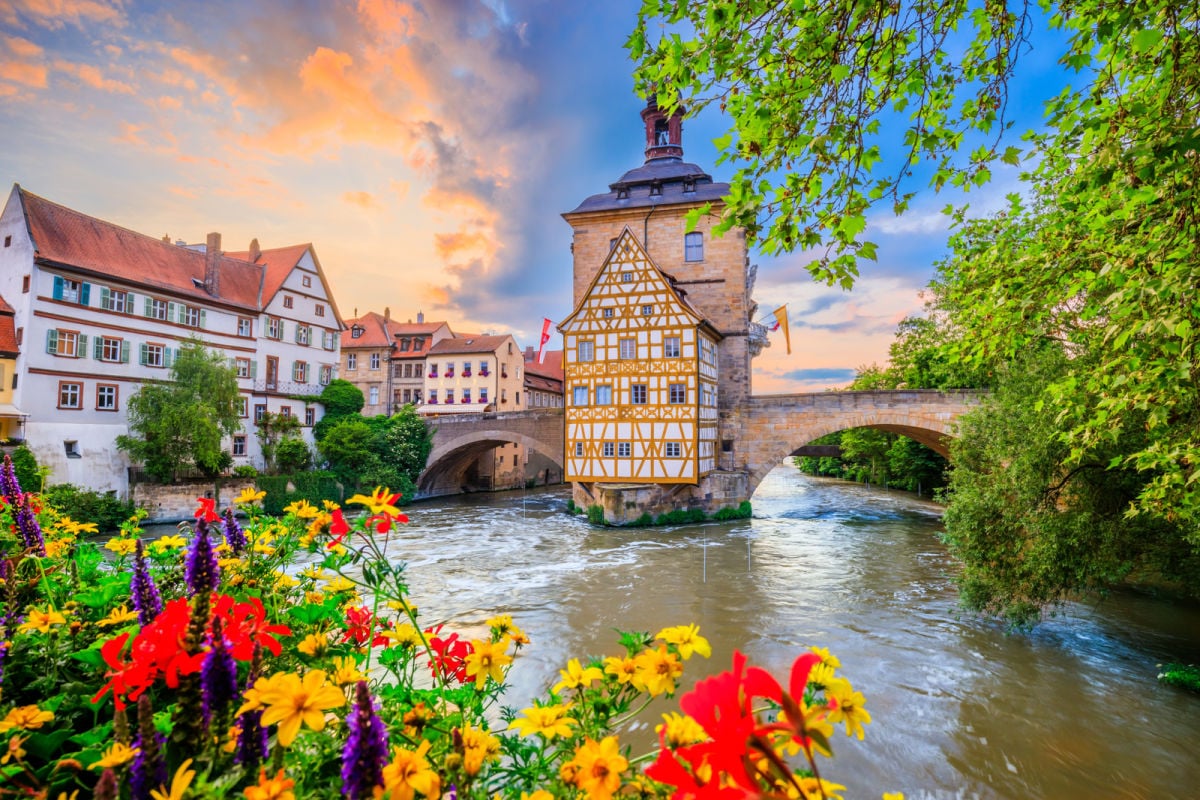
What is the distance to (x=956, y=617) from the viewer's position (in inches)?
387

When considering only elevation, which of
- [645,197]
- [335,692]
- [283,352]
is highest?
[645,197]

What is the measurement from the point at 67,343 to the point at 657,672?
76.8 feet

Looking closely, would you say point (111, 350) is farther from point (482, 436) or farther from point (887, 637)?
point (887, 637)

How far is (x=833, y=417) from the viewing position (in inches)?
802

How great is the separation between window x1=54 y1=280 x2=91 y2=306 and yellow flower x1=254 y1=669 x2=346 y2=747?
23360 mm

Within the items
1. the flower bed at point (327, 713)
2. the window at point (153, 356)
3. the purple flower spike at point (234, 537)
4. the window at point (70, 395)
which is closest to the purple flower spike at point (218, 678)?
the flower bed at point (327, 713)

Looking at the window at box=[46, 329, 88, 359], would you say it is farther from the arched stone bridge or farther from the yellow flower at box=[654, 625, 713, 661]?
the yellow flower at box=[654, 625, 713, 661]

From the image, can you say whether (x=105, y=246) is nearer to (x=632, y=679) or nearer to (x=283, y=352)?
(x=283, y=352)

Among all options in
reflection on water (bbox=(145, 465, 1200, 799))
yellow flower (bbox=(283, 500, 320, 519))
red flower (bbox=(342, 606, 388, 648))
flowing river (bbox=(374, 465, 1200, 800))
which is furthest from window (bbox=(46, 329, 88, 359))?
red flower (bbox=(342, 606, 388, 648))

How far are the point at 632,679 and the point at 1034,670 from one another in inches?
352

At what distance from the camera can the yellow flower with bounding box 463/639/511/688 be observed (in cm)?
148

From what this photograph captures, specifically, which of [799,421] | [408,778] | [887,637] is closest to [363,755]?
[408,778]

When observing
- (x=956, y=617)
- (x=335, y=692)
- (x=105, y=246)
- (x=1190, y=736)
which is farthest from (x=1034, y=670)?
(x=105, y=246)

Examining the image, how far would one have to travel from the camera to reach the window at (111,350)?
1872 centimetres
